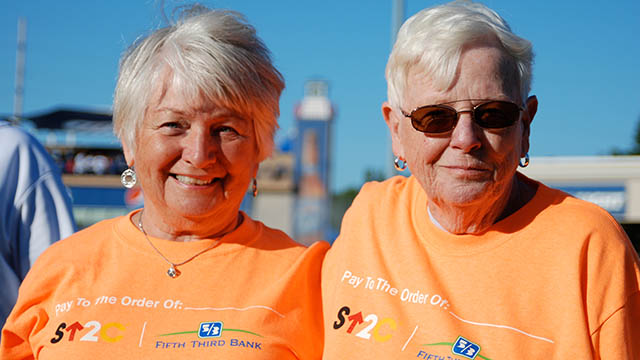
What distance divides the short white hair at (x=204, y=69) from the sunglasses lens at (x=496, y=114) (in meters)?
0.88

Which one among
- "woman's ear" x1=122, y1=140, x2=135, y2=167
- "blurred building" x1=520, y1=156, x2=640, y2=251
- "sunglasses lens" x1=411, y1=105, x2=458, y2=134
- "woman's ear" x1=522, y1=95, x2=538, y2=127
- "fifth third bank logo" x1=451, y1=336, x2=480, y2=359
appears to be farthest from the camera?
"blurred building" x1=520, y1=156, x2=640, y2=251

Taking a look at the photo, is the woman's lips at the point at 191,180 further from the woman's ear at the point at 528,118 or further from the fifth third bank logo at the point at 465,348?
the woman's ear at the point at 528,118

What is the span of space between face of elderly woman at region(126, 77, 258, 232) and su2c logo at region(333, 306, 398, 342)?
26.1 inches

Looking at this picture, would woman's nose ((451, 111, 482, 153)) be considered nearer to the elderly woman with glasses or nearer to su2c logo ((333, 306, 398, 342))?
the elderly woman with glasses

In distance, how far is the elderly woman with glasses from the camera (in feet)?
6.21

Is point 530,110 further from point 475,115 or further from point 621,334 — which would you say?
point 621,334

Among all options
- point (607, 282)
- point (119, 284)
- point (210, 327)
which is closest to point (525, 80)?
point (607, 282)

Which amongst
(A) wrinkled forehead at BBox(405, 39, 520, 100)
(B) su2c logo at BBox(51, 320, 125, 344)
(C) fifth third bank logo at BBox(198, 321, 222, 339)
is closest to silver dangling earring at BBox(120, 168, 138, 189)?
(B) su2c logo at BBox(51, 320, 125, 344)

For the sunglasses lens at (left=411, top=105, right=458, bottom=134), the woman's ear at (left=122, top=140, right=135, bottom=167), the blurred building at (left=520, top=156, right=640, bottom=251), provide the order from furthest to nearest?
1. the blurred building at (left=520, top=156, right=640, bottom=251)
2. the woman's ear at (left=122, top=140, right=135, bottom=167)
3. the sunglasses lens at (left=411, top=105, right=458, bottom=134)

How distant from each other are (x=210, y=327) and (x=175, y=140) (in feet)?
2.42

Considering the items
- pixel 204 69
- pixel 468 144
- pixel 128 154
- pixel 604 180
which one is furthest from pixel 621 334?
pixel 604 180

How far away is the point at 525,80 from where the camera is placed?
82.8 inches

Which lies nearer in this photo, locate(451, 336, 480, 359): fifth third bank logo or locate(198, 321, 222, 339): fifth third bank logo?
locate(451, 336, 480, 359): fifth third bank logo

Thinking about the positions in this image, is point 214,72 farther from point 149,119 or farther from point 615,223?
point 615,223
